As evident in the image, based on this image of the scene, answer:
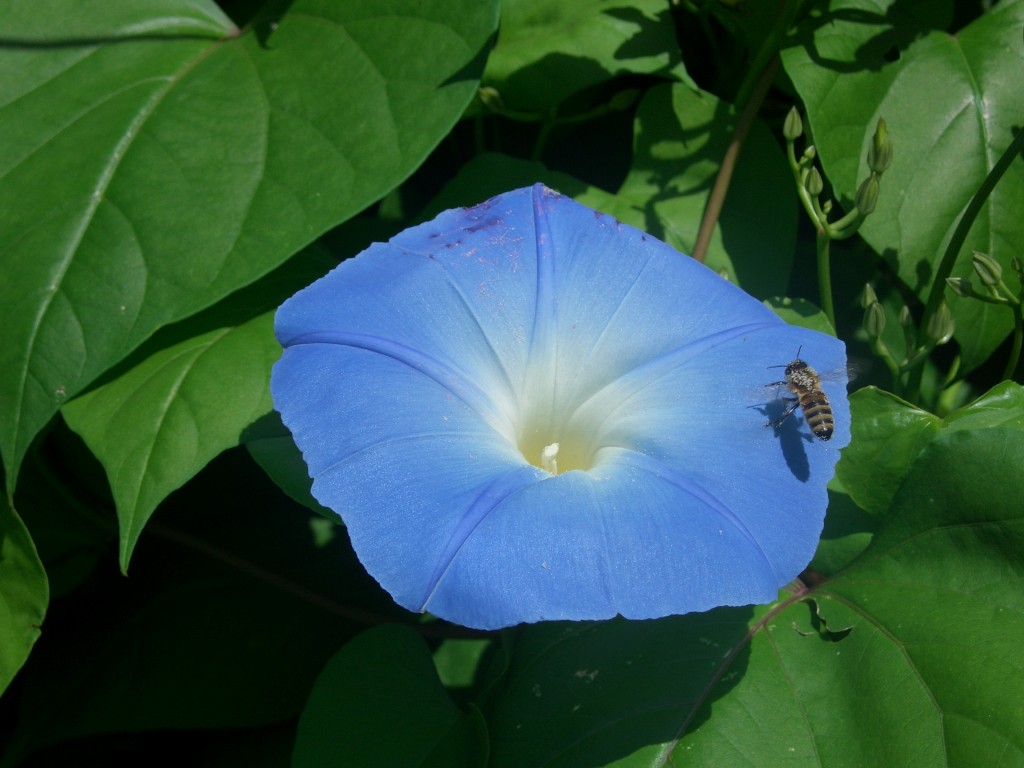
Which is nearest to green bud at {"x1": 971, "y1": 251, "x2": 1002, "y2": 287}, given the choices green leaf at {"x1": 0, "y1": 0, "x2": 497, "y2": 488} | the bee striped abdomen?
the bee striped abdomen

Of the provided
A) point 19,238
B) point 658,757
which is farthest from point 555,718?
point 19,238

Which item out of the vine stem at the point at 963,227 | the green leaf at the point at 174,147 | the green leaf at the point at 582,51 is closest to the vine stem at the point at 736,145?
the green leaf at the point at 582,51

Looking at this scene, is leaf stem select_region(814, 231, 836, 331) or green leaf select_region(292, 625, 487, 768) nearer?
green leaf select_region(292, 625, 487, 768)

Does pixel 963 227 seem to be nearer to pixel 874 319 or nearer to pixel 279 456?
pixel 874 319

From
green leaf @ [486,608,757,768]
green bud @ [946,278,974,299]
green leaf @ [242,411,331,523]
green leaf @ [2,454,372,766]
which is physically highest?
green bud @ [946,278,974,299]

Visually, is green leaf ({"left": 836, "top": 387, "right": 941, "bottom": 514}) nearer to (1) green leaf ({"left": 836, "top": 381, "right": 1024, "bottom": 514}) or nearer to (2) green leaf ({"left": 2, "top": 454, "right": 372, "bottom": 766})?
(1) green leaf ({"left": 836, "top": 381, "right": 1024, "bottom": 514})

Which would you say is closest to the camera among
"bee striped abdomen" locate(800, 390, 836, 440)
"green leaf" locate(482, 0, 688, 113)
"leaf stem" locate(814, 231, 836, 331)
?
"bee striped abdomen" locate(800, 390, 836, 440)

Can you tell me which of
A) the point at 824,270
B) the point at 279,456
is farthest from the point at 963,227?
the point at 279,456
